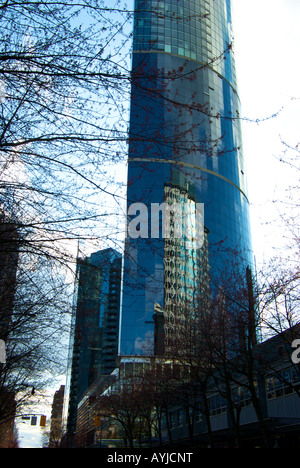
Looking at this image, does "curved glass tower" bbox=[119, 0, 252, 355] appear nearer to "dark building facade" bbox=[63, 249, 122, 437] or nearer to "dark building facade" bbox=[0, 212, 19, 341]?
"dark building facade" bbox=[63, 249, 122, 437]

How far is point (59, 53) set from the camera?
7719 mm

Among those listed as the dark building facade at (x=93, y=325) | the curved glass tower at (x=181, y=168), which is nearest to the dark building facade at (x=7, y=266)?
the dark building facade at (x=93, y=325)

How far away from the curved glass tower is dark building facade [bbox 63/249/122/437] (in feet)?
1.78

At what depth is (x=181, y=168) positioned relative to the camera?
8.87 m

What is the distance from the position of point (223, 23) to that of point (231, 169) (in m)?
46.9

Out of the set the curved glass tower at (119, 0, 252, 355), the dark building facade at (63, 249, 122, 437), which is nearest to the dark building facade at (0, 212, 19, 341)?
the dark building facade at (63, 249, 122, 437)

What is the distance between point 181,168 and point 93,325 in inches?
2675

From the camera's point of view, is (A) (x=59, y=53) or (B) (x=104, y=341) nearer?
(A) (x=59, y=53)

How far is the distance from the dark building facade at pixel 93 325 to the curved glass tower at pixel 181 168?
0.54 m

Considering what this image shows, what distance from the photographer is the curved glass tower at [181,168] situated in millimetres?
8289

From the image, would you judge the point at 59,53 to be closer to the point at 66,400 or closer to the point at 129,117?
the point at 129,117

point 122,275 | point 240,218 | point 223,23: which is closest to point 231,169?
point 240,218

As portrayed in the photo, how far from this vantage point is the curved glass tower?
326 inches

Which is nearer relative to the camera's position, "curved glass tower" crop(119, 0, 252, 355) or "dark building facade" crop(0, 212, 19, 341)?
"curved glass tower" crop(119, 0, 252, 355)
